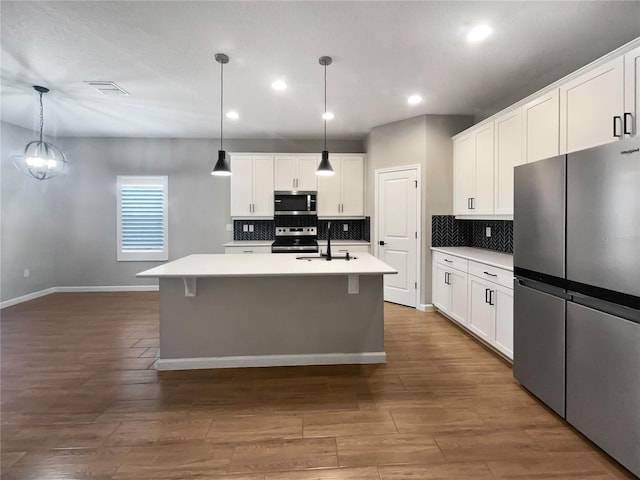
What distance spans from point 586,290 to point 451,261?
6.87 ft

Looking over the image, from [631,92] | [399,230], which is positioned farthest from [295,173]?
[631,92]

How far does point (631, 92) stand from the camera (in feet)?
6.39

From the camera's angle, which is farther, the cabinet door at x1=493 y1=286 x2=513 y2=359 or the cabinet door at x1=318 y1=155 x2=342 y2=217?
the cabinet door at x1=318 y1=155 x2=342 y2=217

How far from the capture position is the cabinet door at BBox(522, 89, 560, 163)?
8.41 feet

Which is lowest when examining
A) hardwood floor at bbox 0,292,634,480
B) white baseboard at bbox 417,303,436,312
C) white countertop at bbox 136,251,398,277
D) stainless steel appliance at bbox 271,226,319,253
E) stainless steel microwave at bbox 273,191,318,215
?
hardwood floor at bbox 0,292,634,480

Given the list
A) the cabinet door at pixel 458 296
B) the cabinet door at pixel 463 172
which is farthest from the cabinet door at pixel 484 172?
the cabinet door at pixel 458 296

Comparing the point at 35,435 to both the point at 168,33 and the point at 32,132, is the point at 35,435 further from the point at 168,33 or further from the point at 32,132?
the point at 32,132

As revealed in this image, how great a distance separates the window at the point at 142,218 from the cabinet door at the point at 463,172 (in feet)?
15.6

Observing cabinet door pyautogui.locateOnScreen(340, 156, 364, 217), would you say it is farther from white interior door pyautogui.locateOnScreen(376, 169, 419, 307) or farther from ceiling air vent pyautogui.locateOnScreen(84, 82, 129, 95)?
ceiling air vent pyautogui.locateOnScreen(84, 82, 129, 95)

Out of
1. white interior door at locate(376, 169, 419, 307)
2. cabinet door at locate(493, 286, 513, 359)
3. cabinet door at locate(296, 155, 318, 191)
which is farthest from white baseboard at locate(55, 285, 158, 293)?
cabinet door at locate(493, 286, 513, 359)

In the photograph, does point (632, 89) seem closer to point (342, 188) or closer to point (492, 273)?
point (492, 273)

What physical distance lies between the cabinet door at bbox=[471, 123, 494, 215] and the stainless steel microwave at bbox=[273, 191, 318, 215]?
8.15 ft

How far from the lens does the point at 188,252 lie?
19.0 ft

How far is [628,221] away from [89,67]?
425 cm
